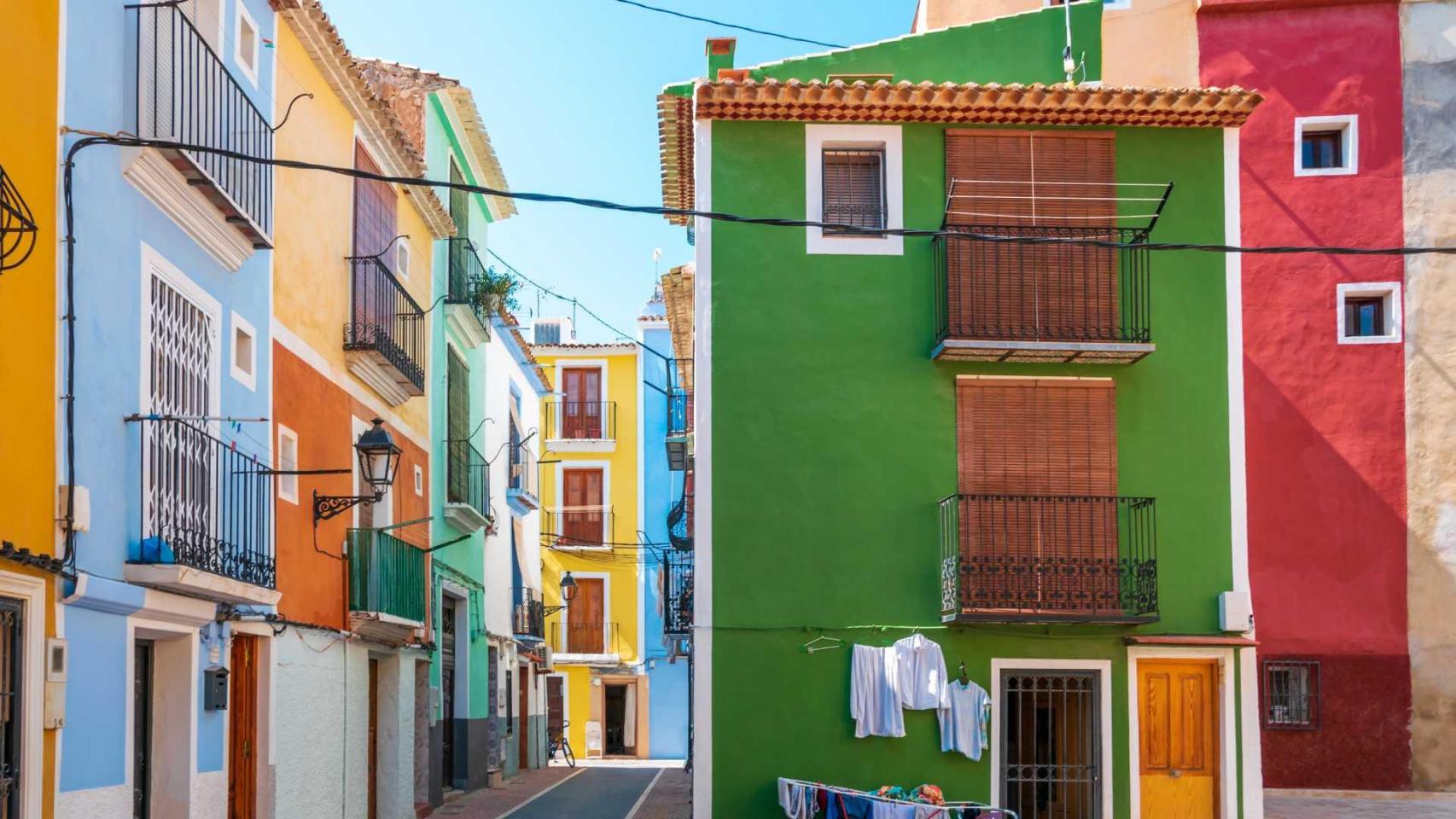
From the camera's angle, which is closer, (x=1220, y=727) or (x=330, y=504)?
(x=1220, y=727)

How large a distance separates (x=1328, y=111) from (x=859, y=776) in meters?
12.5

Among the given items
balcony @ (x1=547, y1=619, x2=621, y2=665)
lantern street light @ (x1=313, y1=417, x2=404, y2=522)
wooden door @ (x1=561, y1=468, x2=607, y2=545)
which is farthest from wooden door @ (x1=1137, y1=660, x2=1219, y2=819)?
wooden door @ (x1=561, y1=468, x2=607, y2=545)

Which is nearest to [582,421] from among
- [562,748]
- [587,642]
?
[587,642]

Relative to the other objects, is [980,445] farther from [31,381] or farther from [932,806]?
[31,381]

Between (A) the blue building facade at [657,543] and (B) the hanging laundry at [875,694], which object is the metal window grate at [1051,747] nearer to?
(B) the hanging laundry at [875,694]

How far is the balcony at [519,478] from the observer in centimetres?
2977

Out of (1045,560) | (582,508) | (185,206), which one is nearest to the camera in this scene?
(185,206)

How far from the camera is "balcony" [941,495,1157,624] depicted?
1556 centimetres

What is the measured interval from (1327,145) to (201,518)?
16734mm

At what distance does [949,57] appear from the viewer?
18766 mm

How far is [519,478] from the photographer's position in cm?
3125

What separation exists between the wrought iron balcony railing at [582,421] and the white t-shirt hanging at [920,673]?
28674 millimetres

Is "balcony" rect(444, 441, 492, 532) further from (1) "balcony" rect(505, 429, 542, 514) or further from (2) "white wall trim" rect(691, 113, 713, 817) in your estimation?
(2) "white wall trim" rect(691, 113, 713, 817)

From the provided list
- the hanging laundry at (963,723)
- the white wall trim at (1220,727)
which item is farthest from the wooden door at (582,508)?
the white wall trim at (1220,727)
